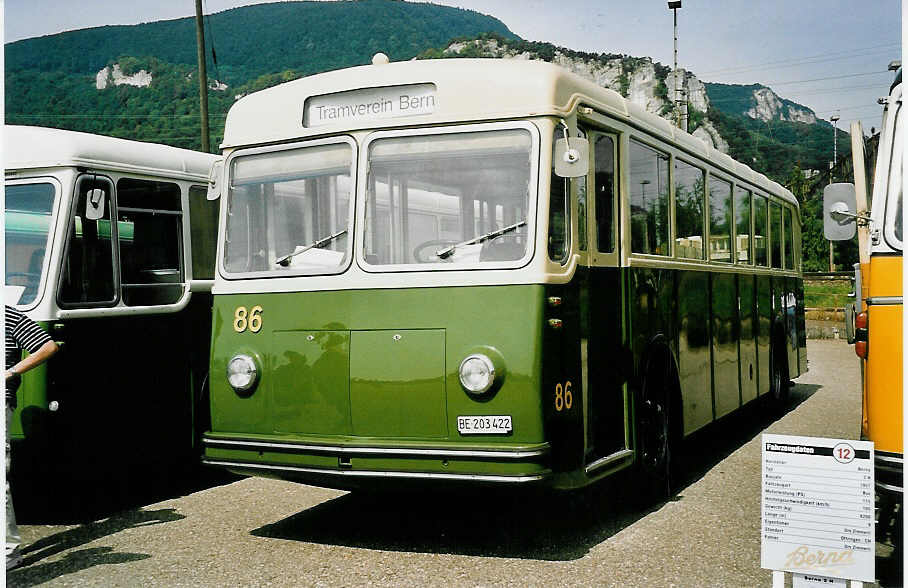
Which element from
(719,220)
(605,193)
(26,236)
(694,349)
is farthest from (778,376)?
(26,236)

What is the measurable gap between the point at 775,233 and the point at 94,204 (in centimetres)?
889

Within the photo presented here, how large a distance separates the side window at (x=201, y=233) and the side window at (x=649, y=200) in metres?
3.90

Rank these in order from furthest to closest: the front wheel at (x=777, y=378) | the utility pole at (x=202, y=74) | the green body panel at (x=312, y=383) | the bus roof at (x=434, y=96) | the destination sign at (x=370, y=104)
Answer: the utility pole at (x=202, y=74) → the front wheel at (x=777, y=378) → the destination sign at (x=370, y=104) → the green body panel at (x=312, y=383) → the bus roof at (x=434, y=96)

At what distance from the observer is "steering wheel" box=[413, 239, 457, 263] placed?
6508 millimetres

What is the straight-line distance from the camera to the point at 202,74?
21.4 metres

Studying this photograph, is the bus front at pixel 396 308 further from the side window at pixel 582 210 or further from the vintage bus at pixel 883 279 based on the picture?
the vintage bus at pixel 883 279

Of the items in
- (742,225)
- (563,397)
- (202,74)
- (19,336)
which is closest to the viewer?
(563,397)

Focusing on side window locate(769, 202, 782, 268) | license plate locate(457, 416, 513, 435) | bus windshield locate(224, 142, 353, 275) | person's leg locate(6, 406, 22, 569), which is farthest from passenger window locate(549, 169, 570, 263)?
side window locate(769, 202, 782, 268)

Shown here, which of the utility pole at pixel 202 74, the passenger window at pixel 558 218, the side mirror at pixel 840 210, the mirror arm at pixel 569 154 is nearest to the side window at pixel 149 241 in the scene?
the passenger window at pixel 558 218

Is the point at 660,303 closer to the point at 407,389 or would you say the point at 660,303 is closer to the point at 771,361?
the point at 407,389

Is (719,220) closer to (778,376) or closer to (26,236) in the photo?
(778,376)

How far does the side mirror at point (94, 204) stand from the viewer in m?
8.03

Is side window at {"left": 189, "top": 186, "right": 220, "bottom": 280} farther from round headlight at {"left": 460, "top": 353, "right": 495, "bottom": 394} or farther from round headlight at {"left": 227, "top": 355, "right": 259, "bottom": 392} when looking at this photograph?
round headlight at {"left": 460, "top": 353, "right": 495, "bottom": 394}

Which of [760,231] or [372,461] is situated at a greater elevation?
[760,231]
